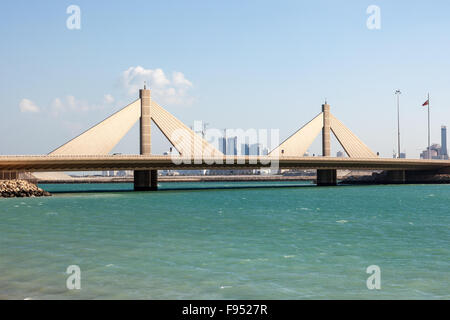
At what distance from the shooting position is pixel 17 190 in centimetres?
6850

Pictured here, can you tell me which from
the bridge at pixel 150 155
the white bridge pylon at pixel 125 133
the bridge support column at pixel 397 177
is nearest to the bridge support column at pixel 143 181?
the bridge at pixel 150 155

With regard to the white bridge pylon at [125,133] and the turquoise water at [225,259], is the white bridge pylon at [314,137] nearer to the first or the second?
the white bridge pylon at [125,133]

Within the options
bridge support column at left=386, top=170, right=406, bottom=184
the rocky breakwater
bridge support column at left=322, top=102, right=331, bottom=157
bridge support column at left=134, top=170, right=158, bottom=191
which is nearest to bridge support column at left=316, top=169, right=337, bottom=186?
bridge support column at left=322, top=102, right=331, bottom=157

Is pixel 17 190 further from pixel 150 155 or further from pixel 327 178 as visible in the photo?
pixel 327 178

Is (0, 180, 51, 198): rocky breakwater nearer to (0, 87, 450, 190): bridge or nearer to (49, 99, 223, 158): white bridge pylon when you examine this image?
(0, 87, 450, 190): bridge

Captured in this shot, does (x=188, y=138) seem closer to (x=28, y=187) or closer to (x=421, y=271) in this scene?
(x=28, y=187)

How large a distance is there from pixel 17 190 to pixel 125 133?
19.1m

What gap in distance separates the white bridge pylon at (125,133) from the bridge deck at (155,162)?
1971mm

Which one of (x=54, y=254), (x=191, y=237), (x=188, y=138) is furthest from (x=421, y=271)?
(x=188, y=138)

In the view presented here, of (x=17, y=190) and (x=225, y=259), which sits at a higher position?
(x=17, y=190)

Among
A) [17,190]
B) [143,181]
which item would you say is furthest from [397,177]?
[17,190]

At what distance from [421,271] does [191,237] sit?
12326 millimetres

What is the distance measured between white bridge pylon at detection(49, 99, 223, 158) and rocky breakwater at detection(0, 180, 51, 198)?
6262 millimetres

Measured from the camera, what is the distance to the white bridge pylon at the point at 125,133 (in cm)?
7419
